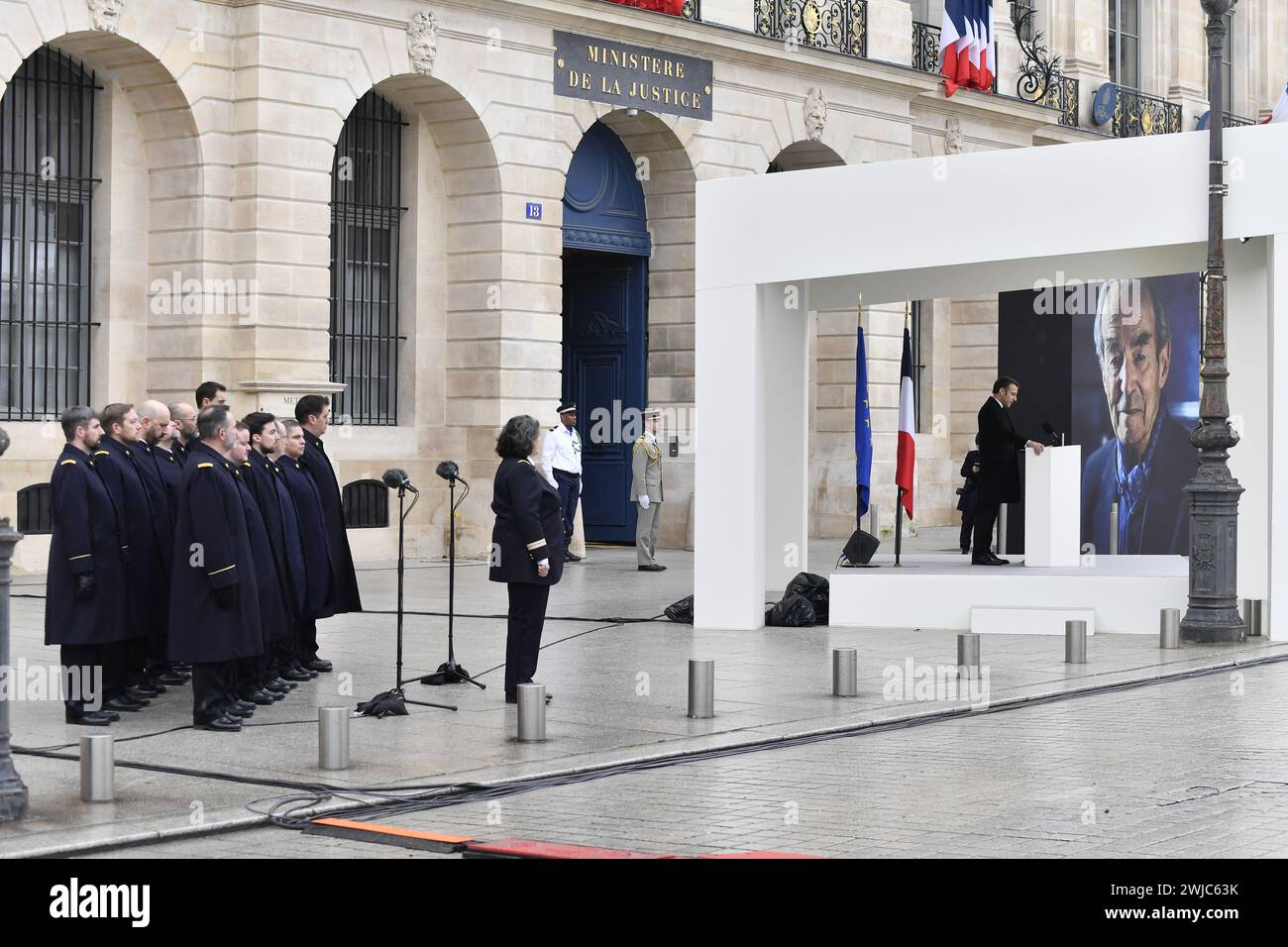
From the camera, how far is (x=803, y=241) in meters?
16.5

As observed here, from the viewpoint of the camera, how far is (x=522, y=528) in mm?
11875

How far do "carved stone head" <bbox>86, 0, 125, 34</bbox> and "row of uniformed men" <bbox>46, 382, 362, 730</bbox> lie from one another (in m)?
A: 8.02

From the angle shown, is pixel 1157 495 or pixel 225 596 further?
pixel 1157 495

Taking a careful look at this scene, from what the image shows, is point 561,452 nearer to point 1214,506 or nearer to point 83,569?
point 1214,506

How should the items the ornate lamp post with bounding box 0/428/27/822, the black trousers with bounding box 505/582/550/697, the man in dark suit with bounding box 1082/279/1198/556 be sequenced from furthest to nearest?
the man in dark suit with bounding box 1082/279/1198/556
the black trousers with bounding box 505/582/550/697
the ornate lamp post with bounding box 0/428/27/822

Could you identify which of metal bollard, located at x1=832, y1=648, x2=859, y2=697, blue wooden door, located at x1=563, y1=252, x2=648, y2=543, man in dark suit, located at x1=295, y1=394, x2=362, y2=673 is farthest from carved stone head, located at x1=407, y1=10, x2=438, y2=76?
metal bollard, located at x1=832, y1=648, x2=859, y2=697

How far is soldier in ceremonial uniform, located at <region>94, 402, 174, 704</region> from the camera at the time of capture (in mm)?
11641

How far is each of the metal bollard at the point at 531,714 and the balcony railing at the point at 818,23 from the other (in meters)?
18.0

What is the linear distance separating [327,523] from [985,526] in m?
6.96

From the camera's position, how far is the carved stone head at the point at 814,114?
27828mm

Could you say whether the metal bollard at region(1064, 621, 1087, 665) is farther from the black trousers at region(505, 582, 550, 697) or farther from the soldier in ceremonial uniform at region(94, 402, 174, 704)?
the soldier in ceremonial uniform at region(94, 402, 174, 704)

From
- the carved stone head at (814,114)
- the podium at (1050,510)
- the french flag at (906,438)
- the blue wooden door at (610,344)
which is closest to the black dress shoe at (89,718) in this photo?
the french flag at (906,438)

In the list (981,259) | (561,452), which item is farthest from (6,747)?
(561,452)
